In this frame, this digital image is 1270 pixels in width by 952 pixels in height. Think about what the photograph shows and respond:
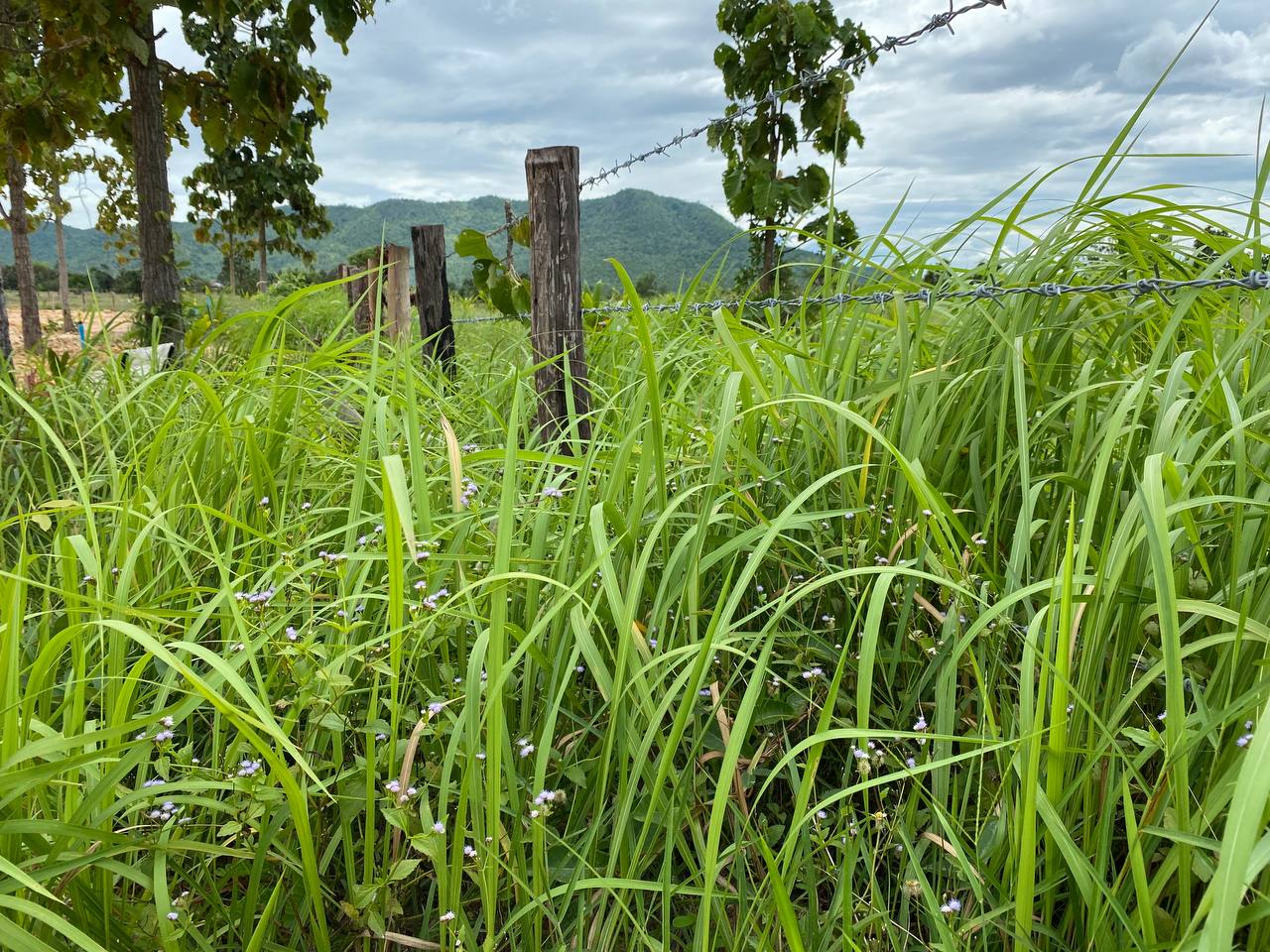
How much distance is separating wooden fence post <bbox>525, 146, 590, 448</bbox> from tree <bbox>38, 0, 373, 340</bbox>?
9.01 feet

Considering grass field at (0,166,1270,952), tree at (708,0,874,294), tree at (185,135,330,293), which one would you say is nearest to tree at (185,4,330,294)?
tree at (185,135,330,293)

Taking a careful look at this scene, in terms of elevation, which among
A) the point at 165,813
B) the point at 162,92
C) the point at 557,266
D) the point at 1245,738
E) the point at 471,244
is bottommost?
the point at 165,813

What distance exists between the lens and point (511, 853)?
135cm

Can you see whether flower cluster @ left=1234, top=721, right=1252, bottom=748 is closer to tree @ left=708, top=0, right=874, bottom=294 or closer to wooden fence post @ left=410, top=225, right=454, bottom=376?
wooden fence post @ left=410, top=225, right=454, bottom=376

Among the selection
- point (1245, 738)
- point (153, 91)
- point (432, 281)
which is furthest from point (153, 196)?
point (1245, 738)

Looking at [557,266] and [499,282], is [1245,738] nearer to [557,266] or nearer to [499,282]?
[557,266]

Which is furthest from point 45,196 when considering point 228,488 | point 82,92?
point 228,488

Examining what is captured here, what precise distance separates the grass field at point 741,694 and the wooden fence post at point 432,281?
2.24 meters

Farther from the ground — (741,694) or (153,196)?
(153,196)

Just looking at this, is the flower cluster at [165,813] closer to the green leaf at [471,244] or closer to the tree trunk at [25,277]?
the green leaf at [471,244]

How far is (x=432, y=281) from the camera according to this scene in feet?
14.1

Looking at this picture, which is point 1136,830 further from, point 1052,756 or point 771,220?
point 771,220

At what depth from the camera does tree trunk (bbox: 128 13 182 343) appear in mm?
5871

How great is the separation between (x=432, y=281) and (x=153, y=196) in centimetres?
317
